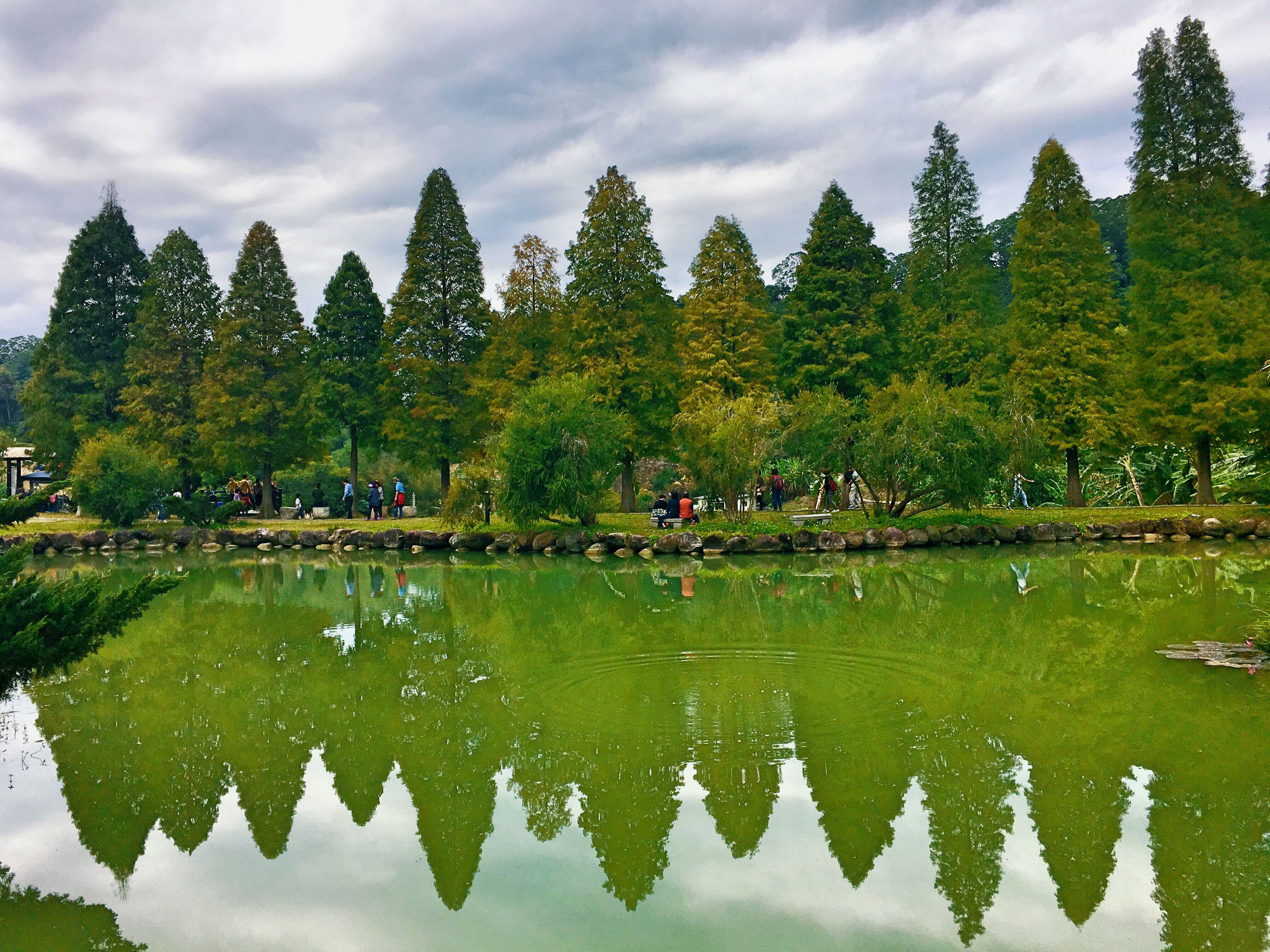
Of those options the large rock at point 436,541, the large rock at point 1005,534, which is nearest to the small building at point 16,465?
the large rock at point 436,541

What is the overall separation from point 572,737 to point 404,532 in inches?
816

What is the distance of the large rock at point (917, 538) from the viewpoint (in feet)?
78.0

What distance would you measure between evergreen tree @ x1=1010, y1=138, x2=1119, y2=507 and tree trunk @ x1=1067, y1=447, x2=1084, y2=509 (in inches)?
1.1

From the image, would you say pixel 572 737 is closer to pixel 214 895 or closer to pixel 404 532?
pixel 214 895

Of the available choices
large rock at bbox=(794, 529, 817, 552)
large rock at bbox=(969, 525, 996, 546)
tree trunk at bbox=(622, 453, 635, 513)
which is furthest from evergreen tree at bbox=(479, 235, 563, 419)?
large rock at bbox=(969, 525, 996, 546)

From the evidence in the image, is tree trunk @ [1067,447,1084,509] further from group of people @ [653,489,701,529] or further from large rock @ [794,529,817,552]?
group of people @ [653,489,701,529]

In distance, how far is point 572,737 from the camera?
24.0 ft

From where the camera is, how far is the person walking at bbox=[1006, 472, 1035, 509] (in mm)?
28145

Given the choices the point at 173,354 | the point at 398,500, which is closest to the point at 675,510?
the point at 398,500

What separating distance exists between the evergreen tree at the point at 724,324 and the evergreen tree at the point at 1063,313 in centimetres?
829

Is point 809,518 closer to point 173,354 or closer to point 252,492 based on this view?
point 252,492

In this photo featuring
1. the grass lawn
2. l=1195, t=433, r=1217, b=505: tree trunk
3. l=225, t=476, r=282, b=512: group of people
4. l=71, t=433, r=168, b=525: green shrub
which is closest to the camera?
the grass lawn

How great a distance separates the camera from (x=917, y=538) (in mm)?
23891

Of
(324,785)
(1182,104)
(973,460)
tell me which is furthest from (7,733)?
(1182,104)
